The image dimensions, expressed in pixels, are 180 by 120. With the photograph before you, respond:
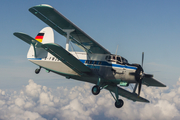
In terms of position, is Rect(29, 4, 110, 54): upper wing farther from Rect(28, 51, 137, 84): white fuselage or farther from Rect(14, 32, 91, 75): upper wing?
Rect(14, 32, 91, 75): upper wing

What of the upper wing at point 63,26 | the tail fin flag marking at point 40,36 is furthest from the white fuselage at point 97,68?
the tail fin flag marking at point 40,36

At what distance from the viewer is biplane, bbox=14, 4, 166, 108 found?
14.1m

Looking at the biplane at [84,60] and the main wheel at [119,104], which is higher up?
the biplane at [84,60]

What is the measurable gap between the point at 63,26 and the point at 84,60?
12.5 ft

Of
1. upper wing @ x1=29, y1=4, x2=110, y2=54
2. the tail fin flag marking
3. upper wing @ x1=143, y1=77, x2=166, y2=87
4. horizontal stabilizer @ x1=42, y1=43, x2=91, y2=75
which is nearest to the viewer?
horizontal stabilizer @ x1=42, y1=43, x2=91, y2=75

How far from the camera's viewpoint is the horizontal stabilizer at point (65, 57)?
12672 mm

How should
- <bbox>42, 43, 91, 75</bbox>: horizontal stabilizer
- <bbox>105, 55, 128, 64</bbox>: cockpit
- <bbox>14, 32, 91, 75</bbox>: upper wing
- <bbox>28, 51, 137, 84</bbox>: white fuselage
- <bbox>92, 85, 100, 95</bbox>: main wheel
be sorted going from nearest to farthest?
<bbox>42, 43, 91, 75</bbox>: horizontal stabilizer → <bbox>14, 32, 91, 75</bbox>: upper wing → <bbox>92, 85, 100, 95</bbox>: main wheel → <bbox>28, 51, 137, 84</bbox>: white fuselage → <bbox>105, 55, 128, 64</bbox>: cockpit

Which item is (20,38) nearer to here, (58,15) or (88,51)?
(58,15)

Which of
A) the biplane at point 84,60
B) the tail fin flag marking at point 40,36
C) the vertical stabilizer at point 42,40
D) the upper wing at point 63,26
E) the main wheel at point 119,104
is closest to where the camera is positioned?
the upper wing at point 63,26

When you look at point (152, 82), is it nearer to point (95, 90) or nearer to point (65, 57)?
point (95, 90)

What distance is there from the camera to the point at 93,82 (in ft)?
58.4

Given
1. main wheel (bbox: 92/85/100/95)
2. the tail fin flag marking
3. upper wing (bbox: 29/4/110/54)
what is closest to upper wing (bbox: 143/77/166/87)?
upper wing (bbox: 29/4/110/54)

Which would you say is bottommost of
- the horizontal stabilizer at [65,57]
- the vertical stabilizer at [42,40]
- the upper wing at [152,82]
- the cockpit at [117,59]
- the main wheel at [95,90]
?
the main wheel at [95,90]

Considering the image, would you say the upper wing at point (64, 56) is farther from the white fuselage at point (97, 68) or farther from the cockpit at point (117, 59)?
the cockpit at point (117, 59)
